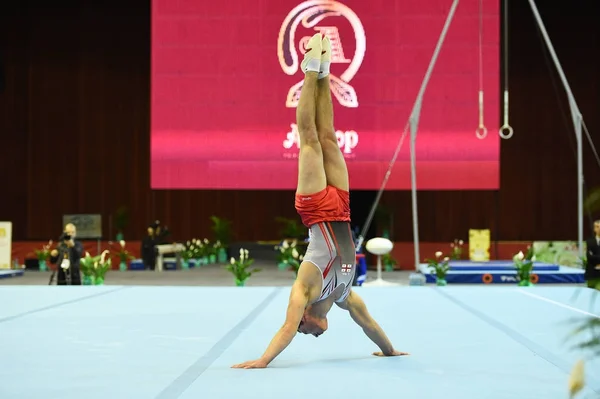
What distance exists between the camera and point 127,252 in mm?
19188

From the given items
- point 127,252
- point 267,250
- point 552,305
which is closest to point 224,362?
point 552,305

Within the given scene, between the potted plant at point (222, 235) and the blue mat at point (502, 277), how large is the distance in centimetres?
763

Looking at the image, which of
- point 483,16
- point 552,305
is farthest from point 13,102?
point 552,305

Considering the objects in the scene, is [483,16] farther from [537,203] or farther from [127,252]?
[127,252]

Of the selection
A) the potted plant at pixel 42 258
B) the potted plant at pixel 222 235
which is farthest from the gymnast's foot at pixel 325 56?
the potted plant at pixel 222 235

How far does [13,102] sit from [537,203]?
12.5 meters

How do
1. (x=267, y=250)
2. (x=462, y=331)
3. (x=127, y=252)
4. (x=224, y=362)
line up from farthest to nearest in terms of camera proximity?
(x=267, y=250) → (x=127, y=252) → (x=462, y=331) → (x=224, y=362)

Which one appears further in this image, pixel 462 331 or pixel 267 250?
pixel 267 250

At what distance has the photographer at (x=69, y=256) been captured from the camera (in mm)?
10844

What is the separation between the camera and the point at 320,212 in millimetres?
4230

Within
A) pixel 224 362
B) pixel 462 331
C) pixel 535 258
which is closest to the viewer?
pixel 224 362

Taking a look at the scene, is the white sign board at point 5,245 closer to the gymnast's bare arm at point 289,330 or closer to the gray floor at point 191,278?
the gray floor at point 191,278

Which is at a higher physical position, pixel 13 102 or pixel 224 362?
pixel 13 102

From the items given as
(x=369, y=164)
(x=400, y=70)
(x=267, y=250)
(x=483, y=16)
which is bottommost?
(x=267, y=250)
